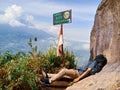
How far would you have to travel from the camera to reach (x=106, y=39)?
13.5m

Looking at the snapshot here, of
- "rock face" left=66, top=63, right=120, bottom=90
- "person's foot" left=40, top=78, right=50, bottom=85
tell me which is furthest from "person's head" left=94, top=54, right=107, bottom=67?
"person's foot" left=40, top=78, right=50, bottom=85

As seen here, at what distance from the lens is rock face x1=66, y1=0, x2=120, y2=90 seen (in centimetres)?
1065

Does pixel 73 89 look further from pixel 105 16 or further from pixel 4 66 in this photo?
pixel 105 16

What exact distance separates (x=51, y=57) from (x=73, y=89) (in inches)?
157

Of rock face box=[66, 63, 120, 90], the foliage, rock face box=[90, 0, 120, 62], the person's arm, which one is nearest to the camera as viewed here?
rock face box=[66, 63, 120, 90]

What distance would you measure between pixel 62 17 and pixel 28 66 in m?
2.69

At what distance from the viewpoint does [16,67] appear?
12.2 metres

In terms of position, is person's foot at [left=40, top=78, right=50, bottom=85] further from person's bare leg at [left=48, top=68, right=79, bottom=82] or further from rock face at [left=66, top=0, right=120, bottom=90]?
rock face at [left=66, top=0, right=120, bottom=90]

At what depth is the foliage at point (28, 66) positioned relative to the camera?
11.9 meters

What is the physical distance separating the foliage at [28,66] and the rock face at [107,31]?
103cm

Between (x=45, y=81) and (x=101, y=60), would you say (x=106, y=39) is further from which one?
(x=45, y=81)

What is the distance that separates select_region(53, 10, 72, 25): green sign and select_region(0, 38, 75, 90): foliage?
0.86m

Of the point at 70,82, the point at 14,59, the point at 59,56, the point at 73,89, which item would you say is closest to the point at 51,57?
the point at 59,56

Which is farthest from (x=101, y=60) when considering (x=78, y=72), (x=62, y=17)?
(x=62, y=17)
